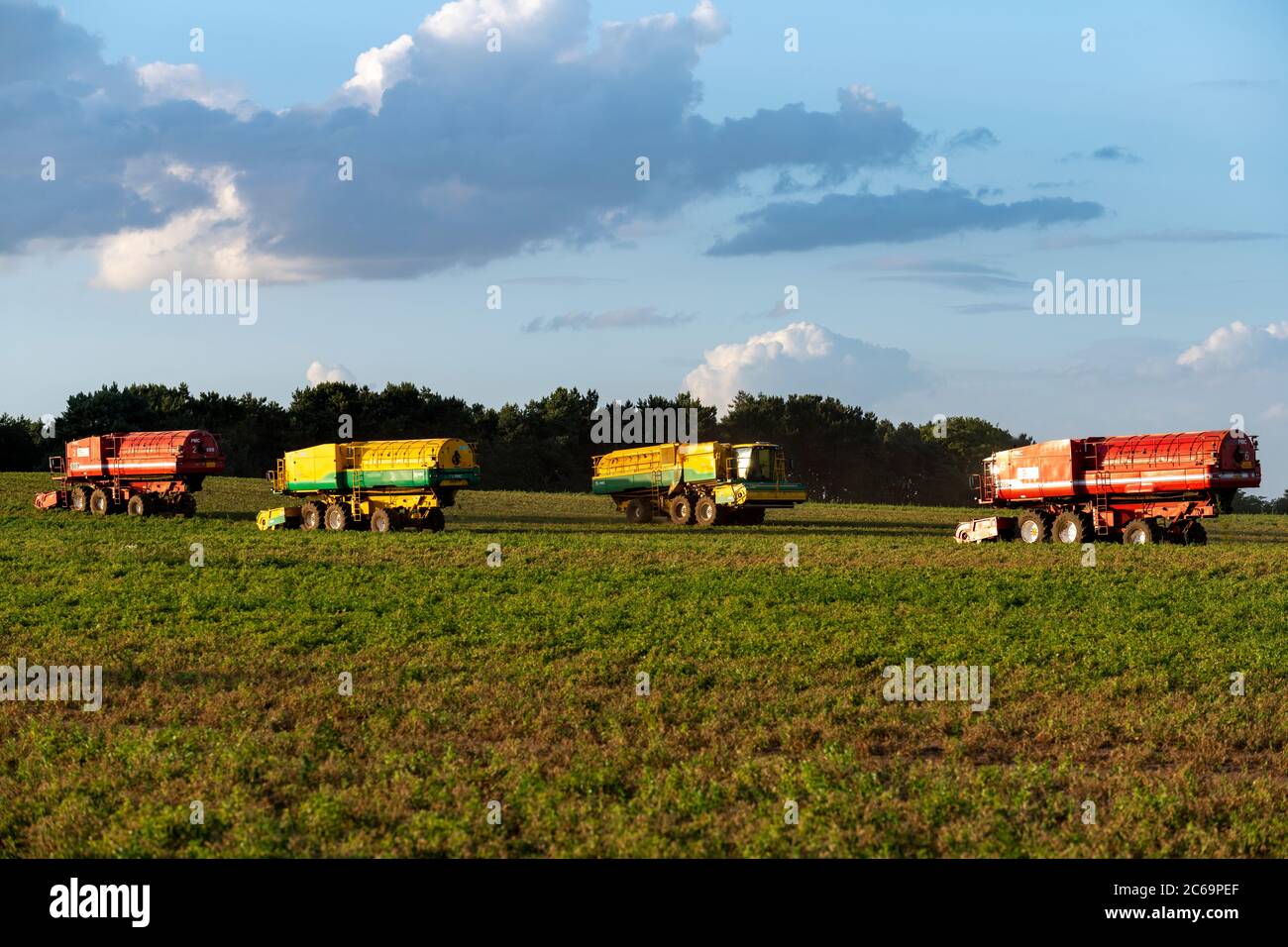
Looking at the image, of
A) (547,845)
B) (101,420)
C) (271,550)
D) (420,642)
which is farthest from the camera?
(101,420)

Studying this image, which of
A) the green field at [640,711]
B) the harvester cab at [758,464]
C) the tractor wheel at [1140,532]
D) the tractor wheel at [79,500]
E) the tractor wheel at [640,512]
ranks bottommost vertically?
the green field at [640,711]

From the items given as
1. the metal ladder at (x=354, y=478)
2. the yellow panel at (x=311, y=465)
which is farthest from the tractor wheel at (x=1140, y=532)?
the yellow panel at (x=311, y=465)

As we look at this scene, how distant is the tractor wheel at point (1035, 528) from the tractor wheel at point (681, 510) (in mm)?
12305

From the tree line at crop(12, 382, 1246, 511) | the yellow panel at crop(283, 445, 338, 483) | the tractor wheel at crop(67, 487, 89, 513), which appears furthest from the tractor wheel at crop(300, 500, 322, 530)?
the tree line at crop(12, 382, 1246, 511)

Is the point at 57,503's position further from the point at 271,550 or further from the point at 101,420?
the point at 101,420

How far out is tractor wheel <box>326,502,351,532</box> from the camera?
4222 centimetres

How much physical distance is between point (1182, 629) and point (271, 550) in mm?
22293

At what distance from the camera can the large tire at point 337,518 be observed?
4222 cm

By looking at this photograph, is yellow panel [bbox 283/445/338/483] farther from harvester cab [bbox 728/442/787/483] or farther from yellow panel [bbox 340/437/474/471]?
harvester cab [bbox 728/442/787/483]

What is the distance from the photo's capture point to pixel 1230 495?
120 feet

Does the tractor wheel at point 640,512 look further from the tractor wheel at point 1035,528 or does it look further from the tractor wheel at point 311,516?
the tractor wheel at point 1035,528

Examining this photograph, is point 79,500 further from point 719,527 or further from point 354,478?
point 719,527

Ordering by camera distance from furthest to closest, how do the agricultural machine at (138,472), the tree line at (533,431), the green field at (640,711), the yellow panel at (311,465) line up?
the tree line at (533,431) → the agricultural machine at (138,472) → the yellow panel at (311,465) → the green field at (640,711)
